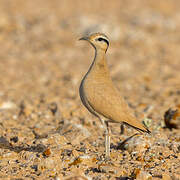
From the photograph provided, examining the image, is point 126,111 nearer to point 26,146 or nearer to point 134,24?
point 26,146

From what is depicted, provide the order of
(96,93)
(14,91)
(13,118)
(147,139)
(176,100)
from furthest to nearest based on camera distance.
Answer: (14,91) < (176,100) < (13,118) < (147,139) < (96,93)

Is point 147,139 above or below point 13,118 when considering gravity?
below

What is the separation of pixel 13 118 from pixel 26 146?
1524mm

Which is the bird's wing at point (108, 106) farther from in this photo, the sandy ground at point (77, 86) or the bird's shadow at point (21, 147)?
the bird's shadow at point (21, 147)

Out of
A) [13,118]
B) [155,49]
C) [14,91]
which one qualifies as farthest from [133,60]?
[13,118]

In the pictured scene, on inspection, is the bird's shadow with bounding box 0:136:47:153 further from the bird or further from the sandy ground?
the bird

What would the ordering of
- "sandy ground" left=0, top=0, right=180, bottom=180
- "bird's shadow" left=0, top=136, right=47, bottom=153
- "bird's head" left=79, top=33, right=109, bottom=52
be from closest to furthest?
"sandy ground" left=0, top=0, right=180, bottom=180 < "bird's head" left=79, top=33, right=109, bottom=52 < "bird's shadow" left=0, top=136, right=47, bottom=153

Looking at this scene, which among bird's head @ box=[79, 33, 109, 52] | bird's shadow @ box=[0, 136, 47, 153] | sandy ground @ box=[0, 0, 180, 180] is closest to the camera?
sandy ground @ box=[0, 0, 180, 180]

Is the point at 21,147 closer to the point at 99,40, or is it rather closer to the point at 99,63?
the point at 99,63

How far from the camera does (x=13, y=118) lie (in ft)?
19.7

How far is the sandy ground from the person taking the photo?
3967 millimetres

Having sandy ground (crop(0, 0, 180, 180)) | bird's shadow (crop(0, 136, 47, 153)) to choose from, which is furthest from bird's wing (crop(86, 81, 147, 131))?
bird's shadow (crop(0, 136, 47, 153))

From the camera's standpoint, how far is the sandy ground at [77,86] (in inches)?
156

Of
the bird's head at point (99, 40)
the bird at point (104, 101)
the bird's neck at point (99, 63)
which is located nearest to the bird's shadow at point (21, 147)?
the bird at point (104, 101)
